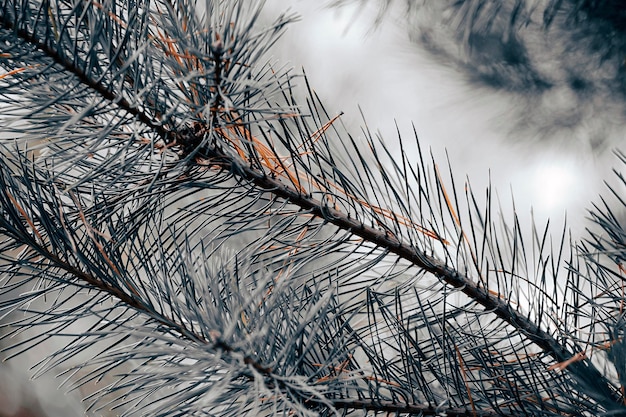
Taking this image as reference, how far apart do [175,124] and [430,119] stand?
34 cm

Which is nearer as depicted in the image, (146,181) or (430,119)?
(146,181)

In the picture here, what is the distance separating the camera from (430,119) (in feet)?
1.74

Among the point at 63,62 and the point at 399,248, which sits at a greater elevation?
the point at 63,62

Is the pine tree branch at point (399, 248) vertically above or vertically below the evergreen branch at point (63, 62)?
below

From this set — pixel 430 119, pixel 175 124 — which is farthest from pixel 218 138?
pixel 430 119

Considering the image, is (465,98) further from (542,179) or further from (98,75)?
(98,75)

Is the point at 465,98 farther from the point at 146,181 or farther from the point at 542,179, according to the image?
the point at 146,181

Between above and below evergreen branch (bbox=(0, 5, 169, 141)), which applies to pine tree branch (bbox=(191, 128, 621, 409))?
below

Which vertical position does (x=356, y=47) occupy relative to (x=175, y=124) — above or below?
above

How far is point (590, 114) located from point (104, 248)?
446 mm

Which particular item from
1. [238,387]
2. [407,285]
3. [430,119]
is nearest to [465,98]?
[430,119]

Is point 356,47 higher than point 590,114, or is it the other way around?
point 356,47

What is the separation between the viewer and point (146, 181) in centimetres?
28

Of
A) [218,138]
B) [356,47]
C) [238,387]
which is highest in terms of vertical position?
[356,47]
